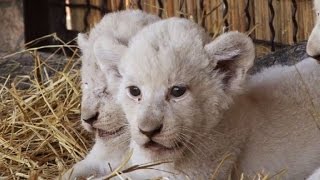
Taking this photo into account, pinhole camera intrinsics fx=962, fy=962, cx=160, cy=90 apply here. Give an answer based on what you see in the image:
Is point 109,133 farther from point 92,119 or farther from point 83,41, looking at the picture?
point 83,41

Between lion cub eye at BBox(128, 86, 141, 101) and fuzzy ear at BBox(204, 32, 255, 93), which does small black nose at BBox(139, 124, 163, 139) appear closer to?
lion cub eye at BBox(128, 86, 141, 101)

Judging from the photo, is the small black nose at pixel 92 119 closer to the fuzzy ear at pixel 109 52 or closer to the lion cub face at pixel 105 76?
the lion cub face at pixel 105 76

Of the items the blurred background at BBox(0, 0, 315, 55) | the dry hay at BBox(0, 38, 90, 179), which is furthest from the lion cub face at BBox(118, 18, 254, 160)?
the blurred background at BBox(0, 0, 315, 55)

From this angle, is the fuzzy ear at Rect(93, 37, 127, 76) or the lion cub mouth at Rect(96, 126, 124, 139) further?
the lion cub mouth at Rect(96, 126, 124, 139)

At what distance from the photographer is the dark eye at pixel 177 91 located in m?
3.75

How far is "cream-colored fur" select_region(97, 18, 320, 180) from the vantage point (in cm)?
374

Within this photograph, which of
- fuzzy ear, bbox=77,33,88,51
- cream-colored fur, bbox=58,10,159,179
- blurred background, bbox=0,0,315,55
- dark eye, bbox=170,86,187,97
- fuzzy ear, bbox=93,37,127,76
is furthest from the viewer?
blurred background, bbox=0,0,315,55

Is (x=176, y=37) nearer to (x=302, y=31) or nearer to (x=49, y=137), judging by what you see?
(x=49, y=137)

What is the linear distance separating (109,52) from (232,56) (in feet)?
1.73

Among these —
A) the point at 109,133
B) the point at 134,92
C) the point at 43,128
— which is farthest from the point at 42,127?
the point at 134,92

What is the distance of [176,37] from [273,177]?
0.70 m

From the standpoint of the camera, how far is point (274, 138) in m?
4.08

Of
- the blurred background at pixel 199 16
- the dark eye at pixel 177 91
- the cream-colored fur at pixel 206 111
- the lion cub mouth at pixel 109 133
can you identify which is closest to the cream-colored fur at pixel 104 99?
the lion cub mouth at pixel 109 133

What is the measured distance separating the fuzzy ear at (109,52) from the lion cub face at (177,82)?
0.07m
